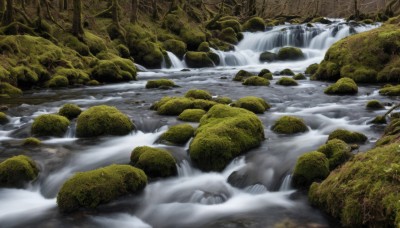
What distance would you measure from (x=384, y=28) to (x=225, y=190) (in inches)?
718

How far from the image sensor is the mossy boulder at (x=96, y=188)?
7152 millimetres

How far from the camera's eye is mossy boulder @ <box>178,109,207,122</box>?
12669 millimetres

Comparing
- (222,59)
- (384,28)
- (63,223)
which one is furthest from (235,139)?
(222,59)

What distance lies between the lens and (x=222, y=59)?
112 ft

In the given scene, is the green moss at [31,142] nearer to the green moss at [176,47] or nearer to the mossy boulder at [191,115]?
the mossy boulder at [191,115]

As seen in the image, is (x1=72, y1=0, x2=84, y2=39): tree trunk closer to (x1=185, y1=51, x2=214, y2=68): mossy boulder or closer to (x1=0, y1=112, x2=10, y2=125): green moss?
(x1=185, y1=51, x2=214, y2=68): mossy boulder

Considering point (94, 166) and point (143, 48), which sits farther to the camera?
point (143, 48)

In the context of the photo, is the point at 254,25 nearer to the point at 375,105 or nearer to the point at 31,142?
the point at 375,105

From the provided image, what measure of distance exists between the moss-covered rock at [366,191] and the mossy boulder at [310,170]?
0.75m

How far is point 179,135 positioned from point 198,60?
22619 mm

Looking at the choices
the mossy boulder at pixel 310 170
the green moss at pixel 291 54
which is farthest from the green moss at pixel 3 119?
the green moss at pixel 291 54

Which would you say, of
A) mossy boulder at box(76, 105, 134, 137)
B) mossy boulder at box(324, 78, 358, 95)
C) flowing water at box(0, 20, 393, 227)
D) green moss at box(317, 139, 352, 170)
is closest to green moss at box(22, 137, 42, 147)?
flowing water at box(0, 20, 393, 227)

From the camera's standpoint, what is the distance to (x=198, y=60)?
Answer: 107 ft

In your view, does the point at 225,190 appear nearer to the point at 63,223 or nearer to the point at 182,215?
the point at 182,215
